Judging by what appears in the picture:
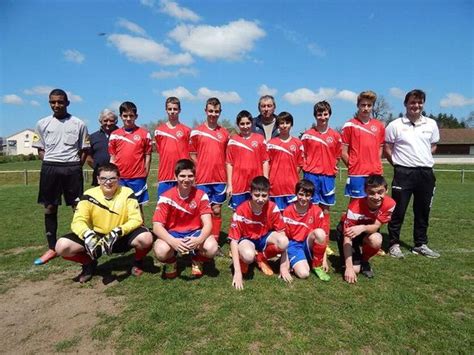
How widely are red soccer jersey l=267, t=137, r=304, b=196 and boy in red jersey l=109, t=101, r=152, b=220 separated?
203 centimetres

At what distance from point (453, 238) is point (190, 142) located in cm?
518

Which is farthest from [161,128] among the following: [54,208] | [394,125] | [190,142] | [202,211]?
[394,125]

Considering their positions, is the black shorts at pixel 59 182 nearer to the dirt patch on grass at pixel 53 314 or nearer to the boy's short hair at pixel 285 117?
the dirt patch on grass at pixel 53 314

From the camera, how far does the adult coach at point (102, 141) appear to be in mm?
6230

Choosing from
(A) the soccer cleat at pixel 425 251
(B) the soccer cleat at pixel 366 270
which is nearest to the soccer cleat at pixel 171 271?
(B) the soccer cleat at pixel 366 270

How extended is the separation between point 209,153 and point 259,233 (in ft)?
4.93

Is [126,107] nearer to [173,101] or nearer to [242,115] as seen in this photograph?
[173,101]

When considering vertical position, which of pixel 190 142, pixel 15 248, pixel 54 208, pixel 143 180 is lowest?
pixel 15 248

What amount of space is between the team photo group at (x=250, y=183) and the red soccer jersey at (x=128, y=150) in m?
0.02

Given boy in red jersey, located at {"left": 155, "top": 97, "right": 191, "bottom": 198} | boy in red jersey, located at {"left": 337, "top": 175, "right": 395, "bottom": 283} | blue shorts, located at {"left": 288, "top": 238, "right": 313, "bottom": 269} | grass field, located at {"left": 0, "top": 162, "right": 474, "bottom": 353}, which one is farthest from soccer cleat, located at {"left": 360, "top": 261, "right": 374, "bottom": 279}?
boy in red jersey, located at {"left": 155, "top": 97, "right": 191, "bottom": 198}

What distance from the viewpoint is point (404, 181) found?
5805mm

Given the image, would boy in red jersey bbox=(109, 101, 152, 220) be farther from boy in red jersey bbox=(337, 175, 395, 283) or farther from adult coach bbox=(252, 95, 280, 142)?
boy in red jersey bbox=(337, 175, 395, 283)

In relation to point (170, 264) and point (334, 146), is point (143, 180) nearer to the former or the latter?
point (170, 264)

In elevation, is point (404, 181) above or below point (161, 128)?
below
